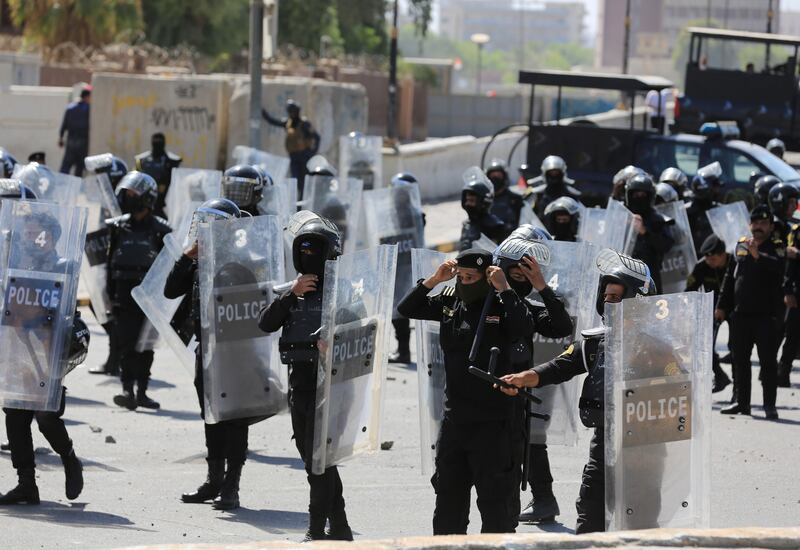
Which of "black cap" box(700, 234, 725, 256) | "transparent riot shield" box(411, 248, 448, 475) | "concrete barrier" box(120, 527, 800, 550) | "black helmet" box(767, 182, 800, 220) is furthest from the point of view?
"black helmet" box(767, 182, 800, 220)

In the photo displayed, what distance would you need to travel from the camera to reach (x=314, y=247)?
23.8ft

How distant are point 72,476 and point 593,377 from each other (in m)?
2.92

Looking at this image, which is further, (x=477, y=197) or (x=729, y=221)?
(x=729, y=221)

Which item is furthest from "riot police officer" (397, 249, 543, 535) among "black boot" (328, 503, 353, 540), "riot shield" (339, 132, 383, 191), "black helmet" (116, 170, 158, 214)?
"riot shield" (339, 132, 383, 191)

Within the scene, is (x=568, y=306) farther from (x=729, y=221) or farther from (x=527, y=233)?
(x=729, y=221)

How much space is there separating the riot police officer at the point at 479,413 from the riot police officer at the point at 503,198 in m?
7.18

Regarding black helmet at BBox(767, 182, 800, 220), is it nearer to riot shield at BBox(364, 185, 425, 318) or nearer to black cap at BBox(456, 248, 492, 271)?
riot shield at BBox(364, 185, 425, 318)

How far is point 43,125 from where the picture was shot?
82.0 feet

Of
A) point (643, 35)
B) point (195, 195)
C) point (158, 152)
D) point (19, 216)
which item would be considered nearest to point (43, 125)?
point (158, 152)

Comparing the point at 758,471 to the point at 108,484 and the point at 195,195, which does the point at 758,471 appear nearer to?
the point at 108,484

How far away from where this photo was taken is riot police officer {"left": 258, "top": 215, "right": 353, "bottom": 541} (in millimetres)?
7219

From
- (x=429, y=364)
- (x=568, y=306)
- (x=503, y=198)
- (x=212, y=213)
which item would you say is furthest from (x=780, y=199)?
(x=429, y=364)

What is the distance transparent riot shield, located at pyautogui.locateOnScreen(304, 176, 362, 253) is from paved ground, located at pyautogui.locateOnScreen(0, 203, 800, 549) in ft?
8.52

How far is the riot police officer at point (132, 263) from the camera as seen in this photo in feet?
35.4
